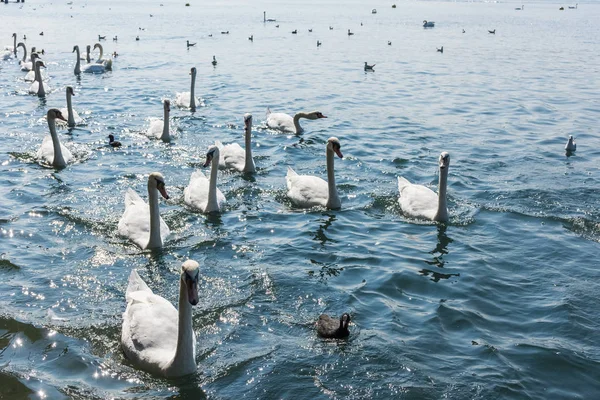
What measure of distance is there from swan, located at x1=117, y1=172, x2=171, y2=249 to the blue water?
207 mm

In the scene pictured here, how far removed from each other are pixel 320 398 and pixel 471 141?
1449 cm

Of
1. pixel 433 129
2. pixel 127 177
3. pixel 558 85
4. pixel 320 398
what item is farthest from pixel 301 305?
pixel 558 85

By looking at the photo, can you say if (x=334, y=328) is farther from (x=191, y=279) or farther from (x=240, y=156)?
(x=240, y=156)

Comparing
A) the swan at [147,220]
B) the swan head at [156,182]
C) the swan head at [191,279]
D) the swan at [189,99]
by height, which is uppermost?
the swan at [189,99]

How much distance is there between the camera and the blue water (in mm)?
8680

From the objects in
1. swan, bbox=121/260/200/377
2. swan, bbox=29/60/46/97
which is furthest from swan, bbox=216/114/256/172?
swan, bbox=29/60/46/97

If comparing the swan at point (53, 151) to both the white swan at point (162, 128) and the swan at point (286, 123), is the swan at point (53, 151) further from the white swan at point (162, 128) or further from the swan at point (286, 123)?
the swan at point (286, 123)

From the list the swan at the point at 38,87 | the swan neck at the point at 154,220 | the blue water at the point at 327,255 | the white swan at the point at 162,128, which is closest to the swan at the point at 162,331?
the blue water at the point at 327,255

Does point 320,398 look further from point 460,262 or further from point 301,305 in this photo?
point 460,262

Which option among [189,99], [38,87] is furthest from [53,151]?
[38,87]

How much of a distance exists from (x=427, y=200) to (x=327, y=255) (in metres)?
2.97

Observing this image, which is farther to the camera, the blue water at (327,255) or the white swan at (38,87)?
the white swan at (38,87)

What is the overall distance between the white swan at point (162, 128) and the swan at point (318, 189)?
6329mm

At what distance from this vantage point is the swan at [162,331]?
805 centimetres
